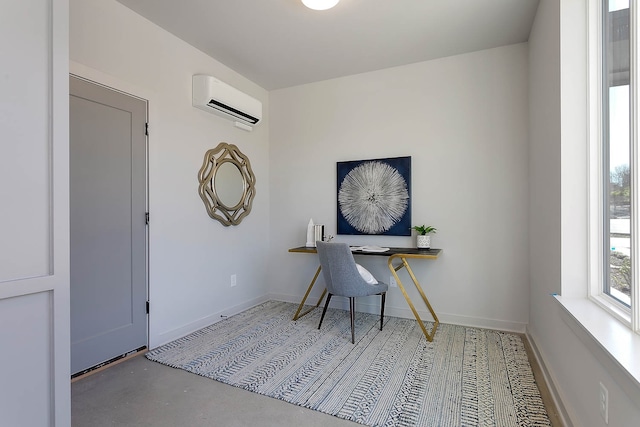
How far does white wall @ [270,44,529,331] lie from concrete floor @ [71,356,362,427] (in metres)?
1.82

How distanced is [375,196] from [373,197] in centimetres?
2

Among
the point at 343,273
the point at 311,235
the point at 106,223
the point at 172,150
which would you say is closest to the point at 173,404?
the point at 106,223

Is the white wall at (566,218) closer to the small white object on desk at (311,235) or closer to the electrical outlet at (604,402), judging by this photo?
the electrical outlet at (604,402)

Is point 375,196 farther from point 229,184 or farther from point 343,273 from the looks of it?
point 229,184

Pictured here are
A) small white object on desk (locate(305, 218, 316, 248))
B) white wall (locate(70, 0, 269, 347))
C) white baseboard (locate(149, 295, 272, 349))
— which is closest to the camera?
white wall (locate(70, 0, 269, 347))

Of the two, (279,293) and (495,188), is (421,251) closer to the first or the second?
(495,188)

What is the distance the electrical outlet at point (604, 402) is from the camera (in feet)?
3.72

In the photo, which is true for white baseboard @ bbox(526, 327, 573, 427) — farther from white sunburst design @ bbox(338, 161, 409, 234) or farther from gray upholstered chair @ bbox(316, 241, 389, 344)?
white sunburst design @ bbox(338, 161, 409, 234)

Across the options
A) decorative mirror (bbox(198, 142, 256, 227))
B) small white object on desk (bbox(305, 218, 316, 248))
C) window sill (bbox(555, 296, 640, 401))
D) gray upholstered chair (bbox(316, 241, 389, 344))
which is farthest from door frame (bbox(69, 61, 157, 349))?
window sill (bbox(555, 296, 640, 401))

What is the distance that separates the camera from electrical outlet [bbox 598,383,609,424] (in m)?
1.13

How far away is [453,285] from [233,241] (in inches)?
89.9

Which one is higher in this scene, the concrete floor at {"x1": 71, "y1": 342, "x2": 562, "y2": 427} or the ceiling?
the ceiling

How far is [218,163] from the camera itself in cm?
319

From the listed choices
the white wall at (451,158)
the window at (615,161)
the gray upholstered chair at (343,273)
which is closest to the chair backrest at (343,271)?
the gray upholstered chair at (343,273)
